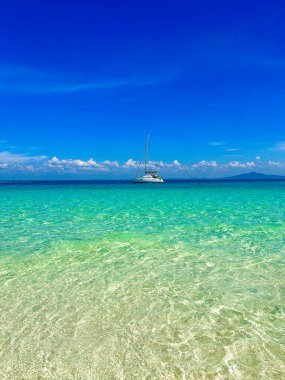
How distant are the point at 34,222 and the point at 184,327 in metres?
12.3

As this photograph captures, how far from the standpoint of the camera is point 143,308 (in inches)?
223

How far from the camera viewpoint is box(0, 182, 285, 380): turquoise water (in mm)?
4055

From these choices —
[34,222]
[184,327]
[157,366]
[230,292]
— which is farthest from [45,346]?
[34,222]

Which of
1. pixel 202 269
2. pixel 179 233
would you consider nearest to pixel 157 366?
pixel 202 269

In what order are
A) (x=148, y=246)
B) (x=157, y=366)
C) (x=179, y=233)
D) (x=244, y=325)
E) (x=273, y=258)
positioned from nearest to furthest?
(x=157, y=366)
(x=244, y=325)
(x=273, y=258)
(x=148, y=246)
(x=179, y=233)

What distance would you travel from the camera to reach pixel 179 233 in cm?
1245

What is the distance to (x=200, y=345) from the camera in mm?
4445

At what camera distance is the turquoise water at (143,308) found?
4055 millimetres

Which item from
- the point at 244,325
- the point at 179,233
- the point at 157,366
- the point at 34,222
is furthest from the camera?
the point at 34,222

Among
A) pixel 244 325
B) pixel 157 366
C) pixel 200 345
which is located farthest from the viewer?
pixel 244 325

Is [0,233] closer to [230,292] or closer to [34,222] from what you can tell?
[34,222]

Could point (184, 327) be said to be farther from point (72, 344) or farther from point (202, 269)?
point (202, 269)

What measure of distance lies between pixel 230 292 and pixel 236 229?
724cm

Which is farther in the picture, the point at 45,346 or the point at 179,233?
the point at 179,233
